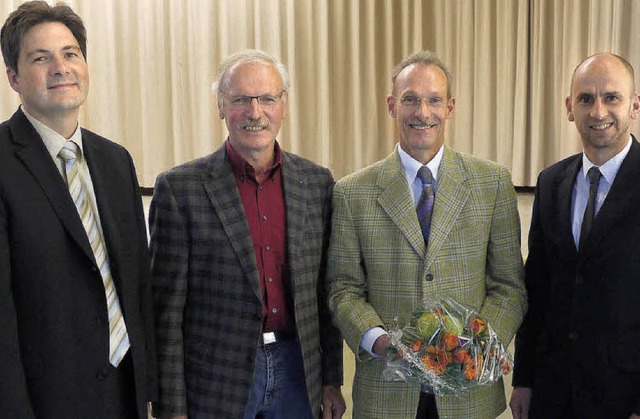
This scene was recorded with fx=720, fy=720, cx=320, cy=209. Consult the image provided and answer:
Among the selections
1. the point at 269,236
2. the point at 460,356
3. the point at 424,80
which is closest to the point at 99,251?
the point at 269,236

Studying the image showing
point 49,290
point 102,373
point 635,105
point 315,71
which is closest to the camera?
point 49,290

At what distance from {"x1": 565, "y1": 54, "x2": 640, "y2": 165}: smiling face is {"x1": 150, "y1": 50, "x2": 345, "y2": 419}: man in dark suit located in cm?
90

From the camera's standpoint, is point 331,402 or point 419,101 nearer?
point 419,101

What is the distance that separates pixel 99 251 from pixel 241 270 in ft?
1.40

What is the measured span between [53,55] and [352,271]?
107cm

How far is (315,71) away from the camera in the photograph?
7.38m

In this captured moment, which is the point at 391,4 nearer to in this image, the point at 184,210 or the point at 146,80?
the point at 146,80

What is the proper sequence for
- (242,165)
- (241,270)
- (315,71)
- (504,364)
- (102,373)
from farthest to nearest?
(315,71) < (242,165) < (241,270) < (504,364) < (102,373)

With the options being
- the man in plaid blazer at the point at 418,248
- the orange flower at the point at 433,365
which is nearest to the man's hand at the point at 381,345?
the man in plaid blazer at the point at 418,248

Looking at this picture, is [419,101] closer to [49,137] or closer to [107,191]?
[107,191]

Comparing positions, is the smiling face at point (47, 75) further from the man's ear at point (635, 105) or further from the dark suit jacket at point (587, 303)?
the man's ear at point (635, 105)

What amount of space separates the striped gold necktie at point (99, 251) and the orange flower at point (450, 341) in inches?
34.2

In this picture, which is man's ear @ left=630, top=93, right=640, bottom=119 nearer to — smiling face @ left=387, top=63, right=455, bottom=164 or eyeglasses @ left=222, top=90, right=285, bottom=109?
smiling face @ left=387, top=63, right=455, bottom=164

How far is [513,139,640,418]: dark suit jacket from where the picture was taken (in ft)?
7.00
